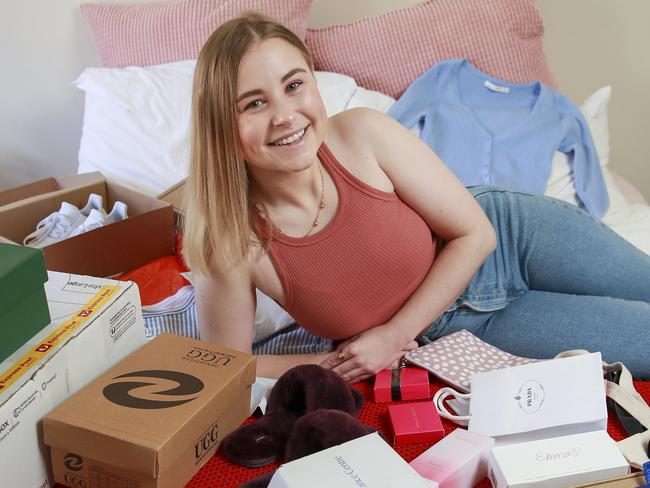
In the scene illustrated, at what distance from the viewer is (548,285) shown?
1.48 meters

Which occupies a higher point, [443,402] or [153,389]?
[153,389]

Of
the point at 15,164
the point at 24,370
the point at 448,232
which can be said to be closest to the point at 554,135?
the point at 448,232

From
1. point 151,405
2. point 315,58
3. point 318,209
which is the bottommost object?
point 151,405

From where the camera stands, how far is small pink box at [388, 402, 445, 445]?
1059 millimetres

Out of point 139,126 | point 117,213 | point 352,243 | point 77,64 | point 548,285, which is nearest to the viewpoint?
point 352,243

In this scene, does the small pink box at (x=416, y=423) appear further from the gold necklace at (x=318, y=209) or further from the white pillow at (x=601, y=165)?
the white pillow at (x=601, y=165)

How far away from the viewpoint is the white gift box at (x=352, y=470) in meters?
0.82

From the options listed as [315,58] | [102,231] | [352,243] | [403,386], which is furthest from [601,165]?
[102,231]

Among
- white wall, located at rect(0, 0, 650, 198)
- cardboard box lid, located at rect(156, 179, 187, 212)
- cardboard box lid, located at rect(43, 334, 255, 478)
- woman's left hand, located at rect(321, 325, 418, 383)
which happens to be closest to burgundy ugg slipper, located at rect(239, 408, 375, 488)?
cardboard box lid, located at rect(43, 334, 255, 478)

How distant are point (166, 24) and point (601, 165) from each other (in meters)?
1.26

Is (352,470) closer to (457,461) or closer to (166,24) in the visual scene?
(457,461)

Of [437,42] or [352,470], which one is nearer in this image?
[352,470]

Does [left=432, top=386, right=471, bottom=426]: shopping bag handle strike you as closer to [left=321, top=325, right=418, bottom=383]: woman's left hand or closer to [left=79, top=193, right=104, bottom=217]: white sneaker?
[left=321, top=325, right=418, bottom=383]: woman's left hand

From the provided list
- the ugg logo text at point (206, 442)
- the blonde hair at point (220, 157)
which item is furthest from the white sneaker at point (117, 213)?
the ugg logo text at point (206, 442)
